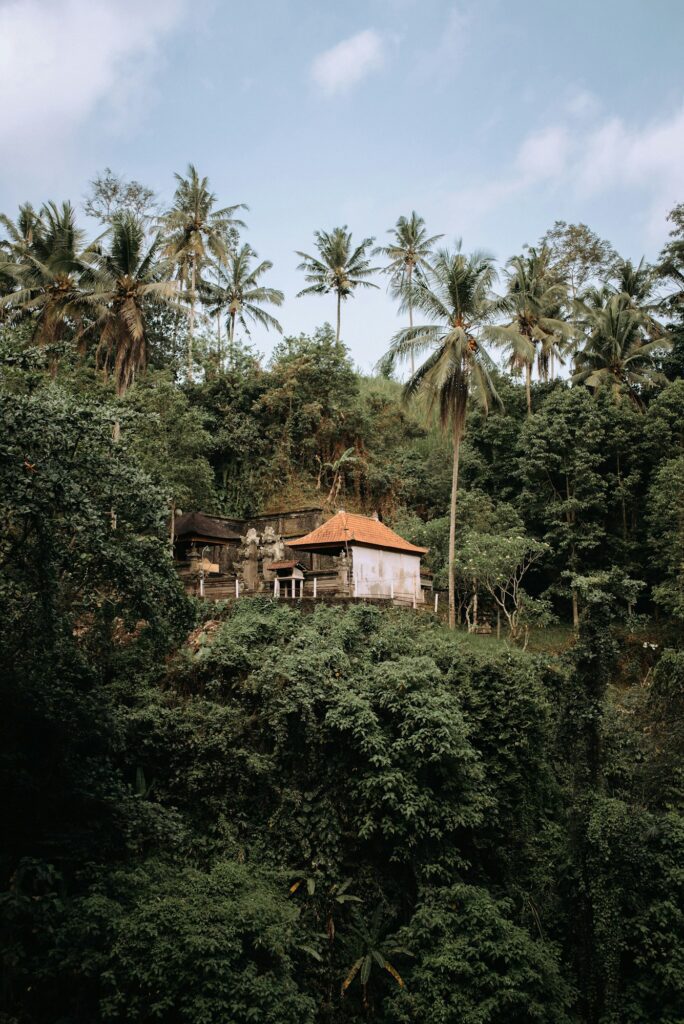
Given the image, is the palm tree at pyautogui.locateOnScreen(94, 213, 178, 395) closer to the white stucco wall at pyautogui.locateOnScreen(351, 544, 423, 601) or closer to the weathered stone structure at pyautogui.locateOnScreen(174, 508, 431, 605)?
the weathered stone structure at pyautogui.locateOnScreen(174, 508, 431, 605)

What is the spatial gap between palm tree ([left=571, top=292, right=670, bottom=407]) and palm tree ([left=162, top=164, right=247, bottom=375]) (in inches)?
Result: 577

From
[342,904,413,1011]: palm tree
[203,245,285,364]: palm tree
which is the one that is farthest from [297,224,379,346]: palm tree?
[342,904,413,1011]: palm tree

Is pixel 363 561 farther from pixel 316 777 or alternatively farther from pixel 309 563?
pixel 316 777

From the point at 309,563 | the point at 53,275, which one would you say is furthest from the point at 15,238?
the point at 309,563

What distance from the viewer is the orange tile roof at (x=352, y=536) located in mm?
19375

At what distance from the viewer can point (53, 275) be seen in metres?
24.1

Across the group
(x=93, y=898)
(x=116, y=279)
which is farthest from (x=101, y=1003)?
(x=116, y=279)

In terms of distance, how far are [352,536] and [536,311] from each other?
48.8 ft

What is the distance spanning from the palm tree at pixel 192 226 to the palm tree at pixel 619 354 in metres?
14.6

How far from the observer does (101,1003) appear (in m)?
10.1

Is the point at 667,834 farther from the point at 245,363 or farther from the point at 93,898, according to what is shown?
the point at 245,363

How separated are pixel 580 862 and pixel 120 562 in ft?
30.2

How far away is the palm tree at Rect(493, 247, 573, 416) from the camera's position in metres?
29.0

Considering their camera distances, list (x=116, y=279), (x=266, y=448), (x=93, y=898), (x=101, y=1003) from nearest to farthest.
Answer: (x=101, y=1003), (x=93, y=898), (x=116, y=279), (x=266, y=448)
